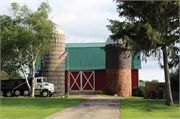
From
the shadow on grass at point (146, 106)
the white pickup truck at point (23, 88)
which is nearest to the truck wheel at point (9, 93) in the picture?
the white pickup truck at point (23, 88)

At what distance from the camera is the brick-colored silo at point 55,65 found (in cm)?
3095

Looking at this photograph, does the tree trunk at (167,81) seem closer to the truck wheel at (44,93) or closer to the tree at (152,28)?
the tree at (152,28)

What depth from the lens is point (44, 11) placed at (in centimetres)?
2784

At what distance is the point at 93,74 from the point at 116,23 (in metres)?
19.2

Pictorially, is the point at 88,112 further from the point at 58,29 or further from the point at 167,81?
the point at 58,29

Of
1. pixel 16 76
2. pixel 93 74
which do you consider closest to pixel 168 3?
pixel 93 74

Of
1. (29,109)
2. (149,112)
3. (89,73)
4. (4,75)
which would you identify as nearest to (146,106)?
(149,112)

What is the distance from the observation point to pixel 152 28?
15.4 meters

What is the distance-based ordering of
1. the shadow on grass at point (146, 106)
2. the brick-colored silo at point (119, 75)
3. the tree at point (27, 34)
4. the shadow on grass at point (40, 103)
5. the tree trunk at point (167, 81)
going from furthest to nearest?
1. the brick-colored silo at point (119, 75)
2. the tree at point (27, 34)
3. the tree trunk at point (167, 81)
4. the shadow on grass at point (40, 103)
5. the shadow on grass at point (146, 106)

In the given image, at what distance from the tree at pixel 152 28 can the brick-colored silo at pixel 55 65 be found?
47.8 ft

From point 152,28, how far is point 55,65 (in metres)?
18.6

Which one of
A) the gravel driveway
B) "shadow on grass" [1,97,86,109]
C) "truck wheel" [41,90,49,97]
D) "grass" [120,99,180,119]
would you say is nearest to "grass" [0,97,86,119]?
"shadow on grass" [1,97,86,109]

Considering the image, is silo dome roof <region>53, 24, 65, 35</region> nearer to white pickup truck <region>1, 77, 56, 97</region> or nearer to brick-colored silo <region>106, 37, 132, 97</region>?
brick-colored silo <region>106, 37, 132, 97</region>

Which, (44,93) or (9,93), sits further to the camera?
(9,93)
